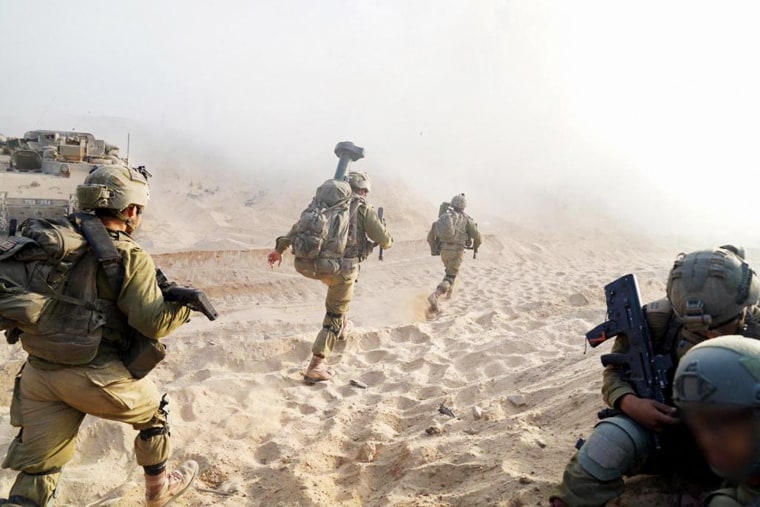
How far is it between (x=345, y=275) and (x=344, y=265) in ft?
0.35

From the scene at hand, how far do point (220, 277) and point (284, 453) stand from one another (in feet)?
21.2

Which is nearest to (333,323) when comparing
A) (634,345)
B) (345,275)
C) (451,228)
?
(345,275)

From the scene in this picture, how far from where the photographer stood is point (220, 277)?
9.66 m

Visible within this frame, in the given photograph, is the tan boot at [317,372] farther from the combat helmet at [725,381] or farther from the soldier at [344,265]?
the combat helmet at [725,381]

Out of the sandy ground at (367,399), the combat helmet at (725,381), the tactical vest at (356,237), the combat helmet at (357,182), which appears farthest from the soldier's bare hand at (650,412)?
the combat helmet at (357,182)

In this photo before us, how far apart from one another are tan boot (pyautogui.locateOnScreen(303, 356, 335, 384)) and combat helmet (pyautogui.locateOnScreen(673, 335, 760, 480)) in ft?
12.9

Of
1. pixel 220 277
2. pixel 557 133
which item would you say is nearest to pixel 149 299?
pixel 220 277

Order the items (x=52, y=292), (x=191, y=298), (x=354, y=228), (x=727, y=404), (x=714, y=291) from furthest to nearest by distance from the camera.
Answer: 1. (x=354, y=228)
2. (x=191, y=298)
3. (x=52, y=292)
4. (x=714, y=291)
5. (x=727, y=404)

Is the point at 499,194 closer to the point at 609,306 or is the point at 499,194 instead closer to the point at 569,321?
the point at 569,321

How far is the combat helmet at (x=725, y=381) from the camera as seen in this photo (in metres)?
1.34

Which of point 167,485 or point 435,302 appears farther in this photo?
point 435,302

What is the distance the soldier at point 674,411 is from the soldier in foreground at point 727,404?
2.31ft

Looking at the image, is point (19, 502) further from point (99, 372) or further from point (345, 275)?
point (345, 275)

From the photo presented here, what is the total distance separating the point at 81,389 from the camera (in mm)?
2406
